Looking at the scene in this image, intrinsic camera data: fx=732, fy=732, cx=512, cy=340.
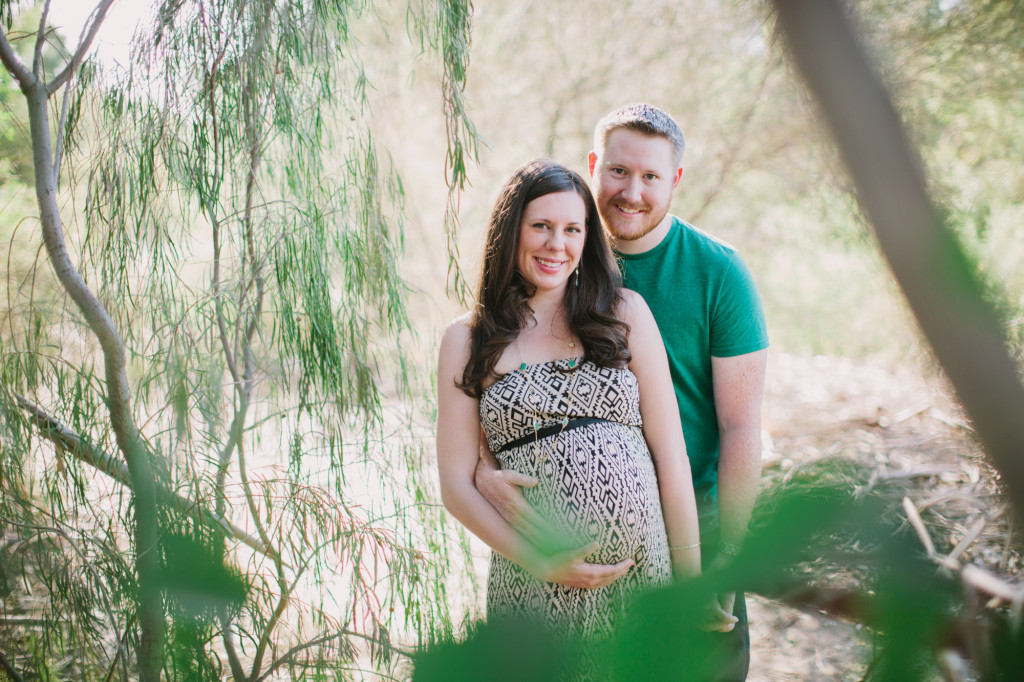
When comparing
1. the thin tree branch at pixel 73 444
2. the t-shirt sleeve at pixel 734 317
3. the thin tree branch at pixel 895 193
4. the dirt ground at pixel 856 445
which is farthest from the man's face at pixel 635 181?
the thin tree branch at pixel 895 193

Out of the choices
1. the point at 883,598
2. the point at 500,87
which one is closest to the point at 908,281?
the point at 883,598

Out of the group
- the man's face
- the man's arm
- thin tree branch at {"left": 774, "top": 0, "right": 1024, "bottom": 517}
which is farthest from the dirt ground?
the man's face

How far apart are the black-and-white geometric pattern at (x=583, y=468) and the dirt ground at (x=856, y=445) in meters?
0.29

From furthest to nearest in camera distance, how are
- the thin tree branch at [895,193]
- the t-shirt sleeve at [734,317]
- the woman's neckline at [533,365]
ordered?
the t-shirt sleeve at [734,317]
the woman's neckline at [533,365]
the thin tree branch at [895,193]

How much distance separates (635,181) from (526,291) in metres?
0.35

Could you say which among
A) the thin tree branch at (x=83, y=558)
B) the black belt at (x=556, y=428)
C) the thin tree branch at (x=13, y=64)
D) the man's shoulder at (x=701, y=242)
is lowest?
the thin tree branch at (x=83, y=558)

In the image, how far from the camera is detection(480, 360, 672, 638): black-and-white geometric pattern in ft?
4.44

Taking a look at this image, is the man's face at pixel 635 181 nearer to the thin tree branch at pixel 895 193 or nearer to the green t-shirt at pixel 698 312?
the green t-shirt at pixel 698 312

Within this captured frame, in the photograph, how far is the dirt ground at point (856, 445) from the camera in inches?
60.4

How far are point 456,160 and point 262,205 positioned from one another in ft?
1.68

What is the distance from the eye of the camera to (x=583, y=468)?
1365 mm

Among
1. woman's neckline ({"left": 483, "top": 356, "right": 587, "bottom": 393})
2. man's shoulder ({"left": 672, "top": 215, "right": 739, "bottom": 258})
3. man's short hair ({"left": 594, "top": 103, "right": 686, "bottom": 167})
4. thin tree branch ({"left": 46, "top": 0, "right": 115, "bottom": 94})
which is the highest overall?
thin tree branch ({"left": 46, "top": 0, "right": 115, "bottom": 94})

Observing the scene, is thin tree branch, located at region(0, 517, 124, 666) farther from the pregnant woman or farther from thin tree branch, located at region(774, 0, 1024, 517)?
thin tree branch, located at region(774, 0, 1024, 517)

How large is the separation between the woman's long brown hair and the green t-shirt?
0.41 feet
